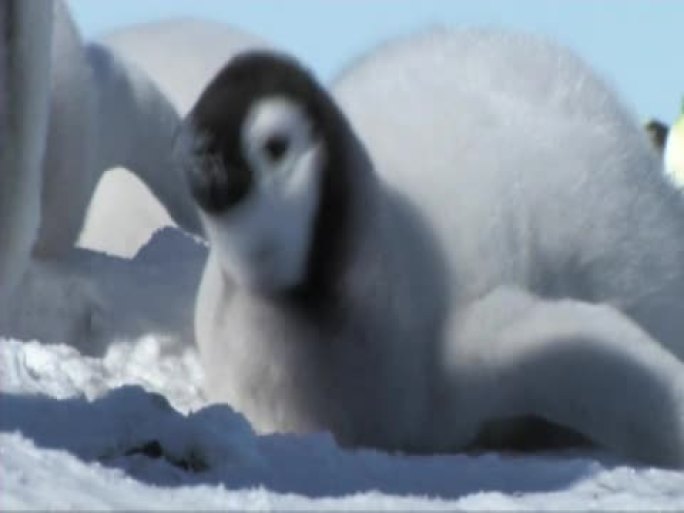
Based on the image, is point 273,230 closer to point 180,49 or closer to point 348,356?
point 348,356

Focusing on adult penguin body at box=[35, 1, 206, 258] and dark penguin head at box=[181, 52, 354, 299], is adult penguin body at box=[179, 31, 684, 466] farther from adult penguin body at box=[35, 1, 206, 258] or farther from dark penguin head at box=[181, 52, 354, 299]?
adult penguin body at box=[35, 1, 206, 258]

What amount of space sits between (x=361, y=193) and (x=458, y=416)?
10.0 inches

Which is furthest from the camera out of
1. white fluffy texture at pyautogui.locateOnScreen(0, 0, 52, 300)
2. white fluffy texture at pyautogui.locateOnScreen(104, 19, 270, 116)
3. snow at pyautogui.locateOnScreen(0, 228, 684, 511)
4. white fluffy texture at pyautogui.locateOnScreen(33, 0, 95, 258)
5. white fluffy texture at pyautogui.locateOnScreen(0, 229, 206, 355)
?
white fluffy texture at pyautogui.locateOnScreen(104, 19, 270, 116)

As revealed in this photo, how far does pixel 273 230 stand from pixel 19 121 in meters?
0.46

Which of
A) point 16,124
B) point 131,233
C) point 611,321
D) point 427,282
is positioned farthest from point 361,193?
point 131,233

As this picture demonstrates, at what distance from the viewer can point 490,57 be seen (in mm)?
2652

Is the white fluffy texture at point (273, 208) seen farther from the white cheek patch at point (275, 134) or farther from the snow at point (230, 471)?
the snow at point (230, 471)

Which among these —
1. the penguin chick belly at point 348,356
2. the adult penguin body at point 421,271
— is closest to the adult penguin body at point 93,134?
the adult penguin body at point 421,271

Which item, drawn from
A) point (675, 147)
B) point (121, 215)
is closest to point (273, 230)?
point (121, 215)

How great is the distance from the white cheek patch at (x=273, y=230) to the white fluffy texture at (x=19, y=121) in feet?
1.32

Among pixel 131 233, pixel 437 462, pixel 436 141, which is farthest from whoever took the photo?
pixel 131 233

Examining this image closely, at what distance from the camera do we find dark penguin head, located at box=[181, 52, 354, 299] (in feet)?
6.97

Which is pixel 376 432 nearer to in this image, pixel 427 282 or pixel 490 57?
pixel 427 282

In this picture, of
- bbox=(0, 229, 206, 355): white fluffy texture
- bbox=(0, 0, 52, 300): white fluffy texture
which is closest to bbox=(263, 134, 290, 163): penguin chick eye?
bbox=(0, 0, 52, 300): white fluffy texture
